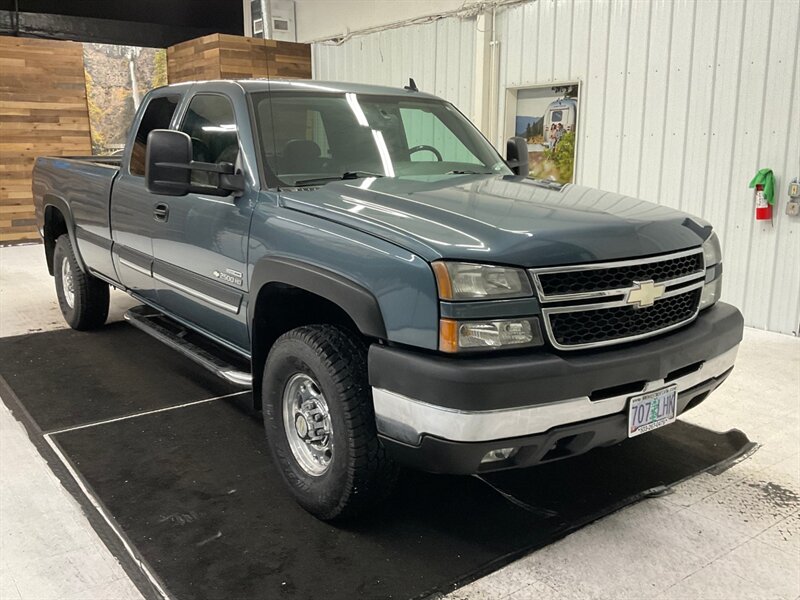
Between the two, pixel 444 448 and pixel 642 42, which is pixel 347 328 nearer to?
pixel 444 448

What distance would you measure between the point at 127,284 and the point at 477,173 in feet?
7.72

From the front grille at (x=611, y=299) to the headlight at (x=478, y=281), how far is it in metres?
0.06

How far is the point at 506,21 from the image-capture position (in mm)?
7488

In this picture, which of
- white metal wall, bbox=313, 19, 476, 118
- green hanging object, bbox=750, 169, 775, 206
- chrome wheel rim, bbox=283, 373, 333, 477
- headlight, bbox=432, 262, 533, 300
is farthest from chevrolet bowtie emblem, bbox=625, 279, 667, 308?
white metal wall, bbox=313, 19, 476, 118

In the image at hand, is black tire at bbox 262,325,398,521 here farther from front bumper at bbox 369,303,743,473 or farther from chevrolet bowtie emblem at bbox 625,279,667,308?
chevrolet bowtie emblem at bbox 625,279,667,308

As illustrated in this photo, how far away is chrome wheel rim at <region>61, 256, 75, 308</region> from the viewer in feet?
17.9

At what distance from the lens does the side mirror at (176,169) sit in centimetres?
300

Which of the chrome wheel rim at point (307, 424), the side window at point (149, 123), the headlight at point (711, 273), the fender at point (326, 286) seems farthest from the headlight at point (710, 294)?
the side window at point (149, 123)

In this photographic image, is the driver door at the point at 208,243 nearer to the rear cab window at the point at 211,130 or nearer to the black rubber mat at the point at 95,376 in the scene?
the rear cab window at the point at 211,130

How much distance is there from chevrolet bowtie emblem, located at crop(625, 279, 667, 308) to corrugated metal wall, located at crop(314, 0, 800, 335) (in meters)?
3.79

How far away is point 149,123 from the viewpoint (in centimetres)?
435

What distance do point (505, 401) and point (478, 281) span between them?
0.38 m

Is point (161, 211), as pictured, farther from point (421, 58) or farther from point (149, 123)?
point (421, 58)

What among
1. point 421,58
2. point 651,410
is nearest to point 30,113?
point 421,58
